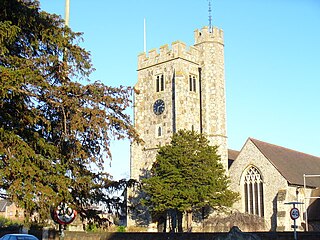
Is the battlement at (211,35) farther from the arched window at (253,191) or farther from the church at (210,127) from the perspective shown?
the arched window at (253,191)

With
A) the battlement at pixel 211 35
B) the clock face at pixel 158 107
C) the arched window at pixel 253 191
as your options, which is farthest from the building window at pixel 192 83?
the arched window at pixel 253 191

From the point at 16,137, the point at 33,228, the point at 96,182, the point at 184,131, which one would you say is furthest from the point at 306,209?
the point at 16,137

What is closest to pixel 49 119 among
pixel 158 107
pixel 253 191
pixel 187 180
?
pixel 187 180

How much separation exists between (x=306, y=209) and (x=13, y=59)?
36.4m

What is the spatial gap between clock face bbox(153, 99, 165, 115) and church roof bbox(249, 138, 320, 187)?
9690mm

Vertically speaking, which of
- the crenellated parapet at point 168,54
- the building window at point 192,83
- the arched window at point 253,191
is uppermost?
the crenellated parapet at point 168,54

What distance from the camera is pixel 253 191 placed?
4297cm

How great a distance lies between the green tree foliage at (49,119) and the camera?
1192 cm

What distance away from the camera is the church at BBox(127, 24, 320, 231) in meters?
42.3

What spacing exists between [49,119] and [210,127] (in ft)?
112

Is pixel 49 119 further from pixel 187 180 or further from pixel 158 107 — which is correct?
pixel 158 107

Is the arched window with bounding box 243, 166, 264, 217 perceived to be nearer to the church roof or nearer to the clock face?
the church roof

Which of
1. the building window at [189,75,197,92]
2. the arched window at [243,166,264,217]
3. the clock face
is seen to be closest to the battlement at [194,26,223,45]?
the building window at [189,75,197,92]

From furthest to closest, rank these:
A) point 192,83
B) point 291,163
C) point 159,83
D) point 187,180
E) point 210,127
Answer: point 159,83 < point 192,83 < point 210,127 < point 291,163 < point 187,180
